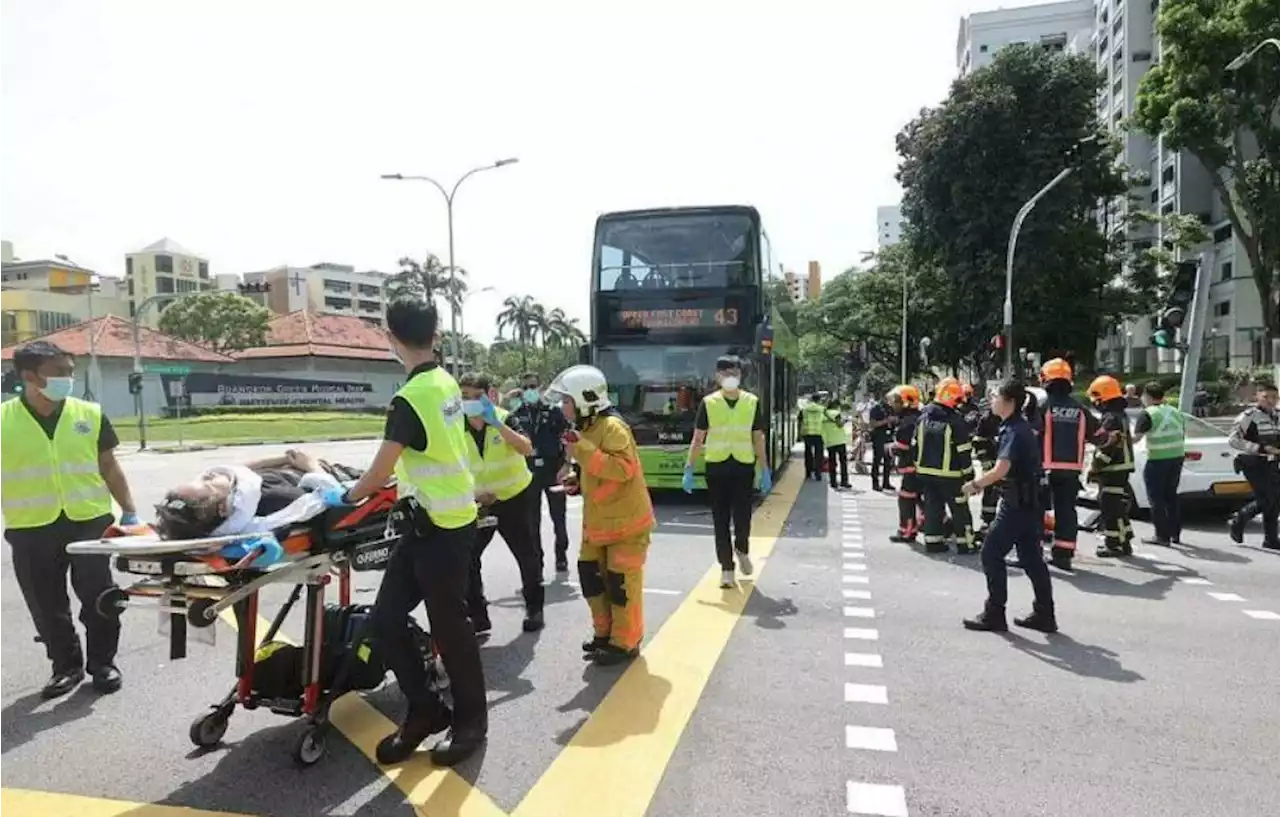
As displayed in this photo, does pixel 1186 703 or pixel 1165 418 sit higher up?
pixel 1165 418

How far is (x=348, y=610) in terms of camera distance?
13.6 feet

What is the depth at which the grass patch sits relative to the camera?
36.9m

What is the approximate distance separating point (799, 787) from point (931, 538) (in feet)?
19.1

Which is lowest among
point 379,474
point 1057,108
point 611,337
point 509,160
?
point 379,474

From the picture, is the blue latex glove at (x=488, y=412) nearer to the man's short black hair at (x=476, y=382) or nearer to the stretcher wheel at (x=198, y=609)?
the man's short black hair at (x=476, y=382)

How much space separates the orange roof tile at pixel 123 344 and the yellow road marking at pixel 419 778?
54.4 meters

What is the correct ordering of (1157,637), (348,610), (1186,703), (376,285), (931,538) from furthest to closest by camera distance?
1. (376,285)
2. (931,538)
3. (1157,637)
4. (1186,703)
5. (348,610)

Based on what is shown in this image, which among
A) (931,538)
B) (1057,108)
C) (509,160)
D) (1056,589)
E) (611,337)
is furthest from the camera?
(1057,108)

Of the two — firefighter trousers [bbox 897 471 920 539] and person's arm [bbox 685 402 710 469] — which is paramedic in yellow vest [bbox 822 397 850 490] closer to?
firefighter trousers [bbox 897 471 920 539]

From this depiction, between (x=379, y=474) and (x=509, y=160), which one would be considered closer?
(x=379, y=474)

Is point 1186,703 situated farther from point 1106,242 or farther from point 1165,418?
point 1106,242

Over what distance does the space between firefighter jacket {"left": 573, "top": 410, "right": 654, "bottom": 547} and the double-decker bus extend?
21.5 ft

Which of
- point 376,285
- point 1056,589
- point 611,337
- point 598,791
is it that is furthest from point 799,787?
point 376,285

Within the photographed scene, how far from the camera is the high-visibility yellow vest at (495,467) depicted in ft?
19.3
